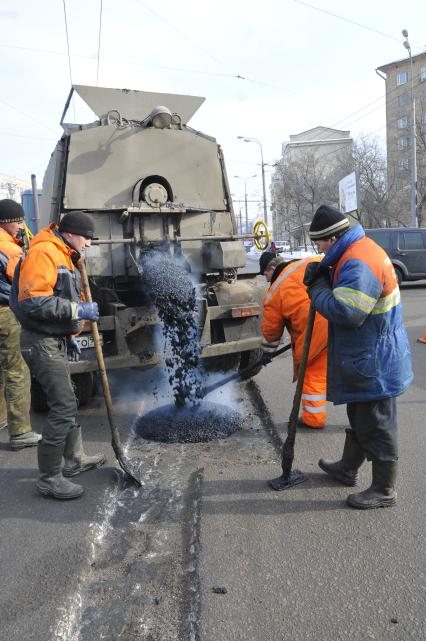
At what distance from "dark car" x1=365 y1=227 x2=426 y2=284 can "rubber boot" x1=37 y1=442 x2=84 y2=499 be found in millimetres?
12355

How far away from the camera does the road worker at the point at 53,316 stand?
10.2ft

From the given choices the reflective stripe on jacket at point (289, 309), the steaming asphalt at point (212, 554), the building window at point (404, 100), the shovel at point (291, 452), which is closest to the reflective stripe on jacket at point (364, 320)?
the shovel at point (291, 452)

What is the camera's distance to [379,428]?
2.93 m

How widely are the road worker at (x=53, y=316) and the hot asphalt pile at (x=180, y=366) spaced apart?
1175 mm

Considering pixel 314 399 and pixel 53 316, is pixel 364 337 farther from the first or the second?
pixel 53 316

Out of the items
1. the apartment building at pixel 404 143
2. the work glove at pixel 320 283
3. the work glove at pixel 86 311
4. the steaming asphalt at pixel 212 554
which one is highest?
the apartment building at pixel 404 143

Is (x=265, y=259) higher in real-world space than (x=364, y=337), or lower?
higher

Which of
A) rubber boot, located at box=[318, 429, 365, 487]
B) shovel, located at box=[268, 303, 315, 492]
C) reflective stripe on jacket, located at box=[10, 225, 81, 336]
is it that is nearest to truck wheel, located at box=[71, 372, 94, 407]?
reflective stripe on jacket, located at box=[10, 225, 81, 336]

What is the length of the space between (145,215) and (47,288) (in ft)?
7.78

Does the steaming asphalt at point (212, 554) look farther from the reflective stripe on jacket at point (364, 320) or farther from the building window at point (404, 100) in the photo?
the building window at point (404, 100)

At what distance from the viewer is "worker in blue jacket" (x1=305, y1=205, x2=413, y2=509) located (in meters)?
2.78

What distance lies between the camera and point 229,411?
4914 mm

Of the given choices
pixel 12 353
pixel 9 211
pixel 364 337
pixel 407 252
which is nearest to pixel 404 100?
pixel 407 252

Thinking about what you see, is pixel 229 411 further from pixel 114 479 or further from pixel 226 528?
pixel 226 528
